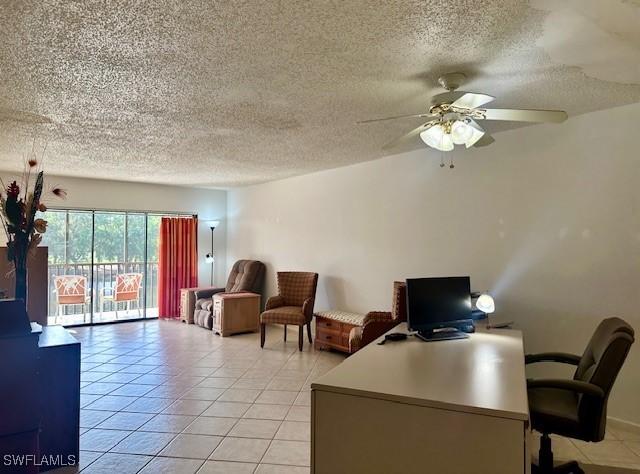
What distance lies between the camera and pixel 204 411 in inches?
131

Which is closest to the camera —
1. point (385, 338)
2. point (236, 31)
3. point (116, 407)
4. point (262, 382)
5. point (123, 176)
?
point (236, 31)

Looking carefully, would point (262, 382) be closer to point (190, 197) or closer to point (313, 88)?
point (313, 88)

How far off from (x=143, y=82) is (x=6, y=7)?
2.80 ft

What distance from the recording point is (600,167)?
3.09 m

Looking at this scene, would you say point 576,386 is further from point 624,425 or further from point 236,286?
point 236,286

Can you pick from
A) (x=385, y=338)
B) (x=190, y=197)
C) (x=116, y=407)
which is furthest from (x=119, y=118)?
(x=190, y=197)

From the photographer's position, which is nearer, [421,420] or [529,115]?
[421,420]

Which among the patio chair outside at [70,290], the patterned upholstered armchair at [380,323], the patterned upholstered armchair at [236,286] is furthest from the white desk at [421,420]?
the patio chair outside at [70,290]

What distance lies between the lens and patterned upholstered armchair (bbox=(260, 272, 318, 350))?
207 inches

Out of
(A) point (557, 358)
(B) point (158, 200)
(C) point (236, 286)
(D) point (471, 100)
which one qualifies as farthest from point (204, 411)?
(B) point (158, 200)

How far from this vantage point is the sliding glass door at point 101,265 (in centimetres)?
655

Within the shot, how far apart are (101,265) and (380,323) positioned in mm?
5549

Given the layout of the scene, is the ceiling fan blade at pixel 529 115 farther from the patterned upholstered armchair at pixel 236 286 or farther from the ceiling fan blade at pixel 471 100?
the patterned upholstered armchair at pixel 236 286

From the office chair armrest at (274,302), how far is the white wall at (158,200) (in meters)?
2.77
